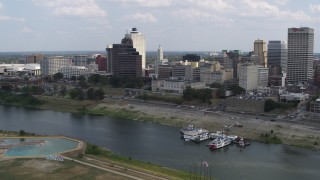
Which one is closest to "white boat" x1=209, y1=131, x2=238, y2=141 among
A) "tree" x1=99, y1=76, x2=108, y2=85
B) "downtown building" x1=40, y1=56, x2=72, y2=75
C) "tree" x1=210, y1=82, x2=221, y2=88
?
"tree" x1=210, y1=82, x2=221, y2=88

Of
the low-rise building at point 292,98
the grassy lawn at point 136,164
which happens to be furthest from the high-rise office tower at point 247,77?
A: the grassy lawn at point 136,164

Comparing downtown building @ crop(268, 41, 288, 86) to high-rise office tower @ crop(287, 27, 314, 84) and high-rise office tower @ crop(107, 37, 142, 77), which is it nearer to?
high-rise office tower @ crop(287, 27, 314, 84)

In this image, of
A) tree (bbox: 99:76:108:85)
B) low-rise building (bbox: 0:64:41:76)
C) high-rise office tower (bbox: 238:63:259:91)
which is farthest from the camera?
low-rise building (bbox: 0:64:41:76)

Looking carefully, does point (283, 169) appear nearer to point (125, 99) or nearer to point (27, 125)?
point (27, 125)

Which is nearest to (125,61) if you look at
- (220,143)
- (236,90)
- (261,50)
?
(236,90)

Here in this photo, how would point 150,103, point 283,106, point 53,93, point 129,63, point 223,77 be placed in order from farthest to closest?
1. point 129,63
2. point 223,77
3. point 53,93
4. point 150,103
5. point 283,106

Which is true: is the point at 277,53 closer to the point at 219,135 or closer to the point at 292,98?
the point at 292,98

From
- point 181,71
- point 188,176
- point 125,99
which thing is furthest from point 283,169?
point 181,71
